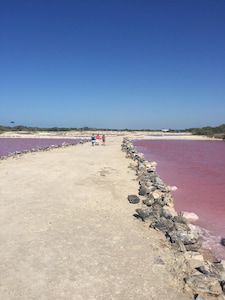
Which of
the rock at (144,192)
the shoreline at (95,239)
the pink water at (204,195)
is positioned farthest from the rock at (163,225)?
the rock at (144,192)

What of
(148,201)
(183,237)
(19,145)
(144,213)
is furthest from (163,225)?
(19,145)

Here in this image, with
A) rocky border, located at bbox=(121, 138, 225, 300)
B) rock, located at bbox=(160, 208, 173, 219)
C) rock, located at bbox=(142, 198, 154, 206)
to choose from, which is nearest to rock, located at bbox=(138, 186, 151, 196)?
rocky border, located at bbox=(121, 138, 225, 300)

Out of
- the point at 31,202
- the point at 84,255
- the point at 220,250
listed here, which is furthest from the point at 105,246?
the point at 31,202

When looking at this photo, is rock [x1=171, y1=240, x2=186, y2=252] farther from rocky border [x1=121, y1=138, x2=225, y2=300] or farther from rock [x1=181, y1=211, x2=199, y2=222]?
rock [x1=181, y1=211, x2=199, y2=222]

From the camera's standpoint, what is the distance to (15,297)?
3740mm

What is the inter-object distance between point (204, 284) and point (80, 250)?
2.04 metres

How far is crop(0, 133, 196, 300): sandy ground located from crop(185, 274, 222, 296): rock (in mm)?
143

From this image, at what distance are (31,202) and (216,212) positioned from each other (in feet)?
16.9

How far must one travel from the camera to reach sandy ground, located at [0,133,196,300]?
3.94 meters

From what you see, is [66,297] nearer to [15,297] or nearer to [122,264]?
[15,297]

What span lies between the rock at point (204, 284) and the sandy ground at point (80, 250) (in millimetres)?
143

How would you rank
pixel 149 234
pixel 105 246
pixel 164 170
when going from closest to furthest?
pixel 105 246 < pixel 149 234 < pixel 164 170

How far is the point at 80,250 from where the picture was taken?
199 inches

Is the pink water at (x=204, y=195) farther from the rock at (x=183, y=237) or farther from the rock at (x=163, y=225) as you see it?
the rock at (x=163, y=225)
